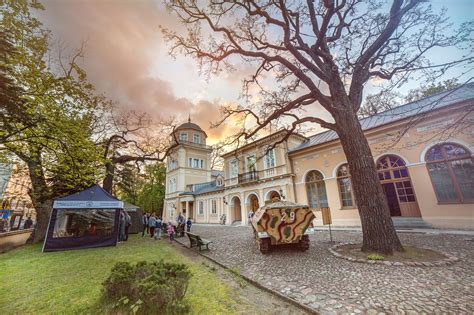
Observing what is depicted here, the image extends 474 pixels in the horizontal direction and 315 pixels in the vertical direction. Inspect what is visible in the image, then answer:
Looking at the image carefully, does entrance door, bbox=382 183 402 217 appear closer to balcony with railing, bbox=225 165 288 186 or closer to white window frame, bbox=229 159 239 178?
balcony with railing, bbox=225 165 288 186

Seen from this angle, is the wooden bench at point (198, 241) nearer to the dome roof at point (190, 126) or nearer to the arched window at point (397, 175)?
the arched window at point (397, 175)

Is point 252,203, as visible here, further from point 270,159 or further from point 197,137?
point 197,137

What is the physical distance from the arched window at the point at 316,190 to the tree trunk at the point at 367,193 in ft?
27.2

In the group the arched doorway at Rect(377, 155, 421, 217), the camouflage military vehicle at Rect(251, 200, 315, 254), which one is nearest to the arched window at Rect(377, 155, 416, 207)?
the arched doorway at Rect(377, 155, 421, 217)

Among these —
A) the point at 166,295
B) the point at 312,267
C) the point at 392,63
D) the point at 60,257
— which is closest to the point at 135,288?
the point at 166,295

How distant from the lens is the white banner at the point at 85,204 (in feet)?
30.5

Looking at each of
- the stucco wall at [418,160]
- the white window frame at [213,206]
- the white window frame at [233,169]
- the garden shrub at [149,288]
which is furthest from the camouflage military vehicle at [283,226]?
the white window frame at [213,206]

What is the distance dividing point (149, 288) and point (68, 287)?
3.11m

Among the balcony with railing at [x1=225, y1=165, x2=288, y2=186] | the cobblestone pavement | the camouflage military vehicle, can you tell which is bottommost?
the cobblestone pavement

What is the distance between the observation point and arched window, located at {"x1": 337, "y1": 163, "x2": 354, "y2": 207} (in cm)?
1310

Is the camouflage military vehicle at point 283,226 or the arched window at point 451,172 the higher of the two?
the arched window at point 451,172

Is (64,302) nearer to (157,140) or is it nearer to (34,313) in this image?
(34,313)

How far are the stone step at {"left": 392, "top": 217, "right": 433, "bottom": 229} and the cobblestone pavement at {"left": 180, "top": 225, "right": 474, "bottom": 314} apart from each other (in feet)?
14.5

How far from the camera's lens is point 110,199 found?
10.6 metres
